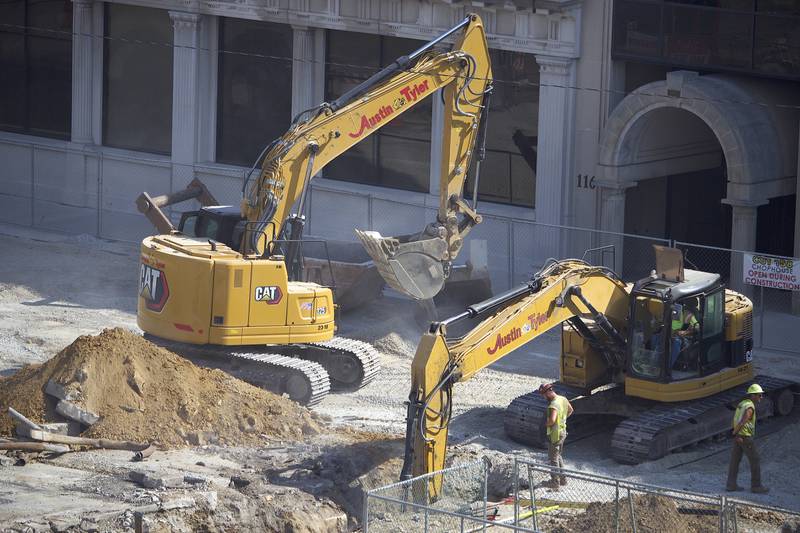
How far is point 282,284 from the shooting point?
2144cm

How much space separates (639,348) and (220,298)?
5.76 m

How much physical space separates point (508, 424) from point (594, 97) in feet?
33.5

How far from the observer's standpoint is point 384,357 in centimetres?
2503

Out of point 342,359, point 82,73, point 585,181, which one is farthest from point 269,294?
point 82,73

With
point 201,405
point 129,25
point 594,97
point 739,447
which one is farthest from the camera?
point 129,25

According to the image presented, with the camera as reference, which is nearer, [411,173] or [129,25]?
[411,173]

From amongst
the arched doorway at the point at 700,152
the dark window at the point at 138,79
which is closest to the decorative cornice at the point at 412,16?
the dark window at the point at 138,79

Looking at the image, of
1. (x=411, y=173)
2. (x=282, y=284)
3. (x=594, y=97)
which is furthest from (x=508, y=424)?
(x=411, y=173)

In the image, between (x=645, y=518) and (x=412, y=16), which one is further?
(x=412, y=16)

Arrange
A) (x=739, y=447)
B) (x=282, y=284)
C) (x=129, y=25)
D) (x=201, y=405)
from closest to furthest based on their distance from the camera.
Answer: (x=739, y=447)
(x=201, y=405)
(x=282, y=284)
(x=129, y=25)

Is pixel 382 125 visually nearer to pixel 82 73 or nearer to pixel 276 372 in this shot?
pixel 276 372

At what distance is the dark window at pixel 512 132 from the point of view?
29.9 metres

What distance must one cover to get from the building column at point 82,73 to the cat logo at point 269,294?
1634 centimetres

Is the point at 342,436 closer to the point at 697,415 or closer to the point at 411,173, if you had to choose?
the point at 697,415
